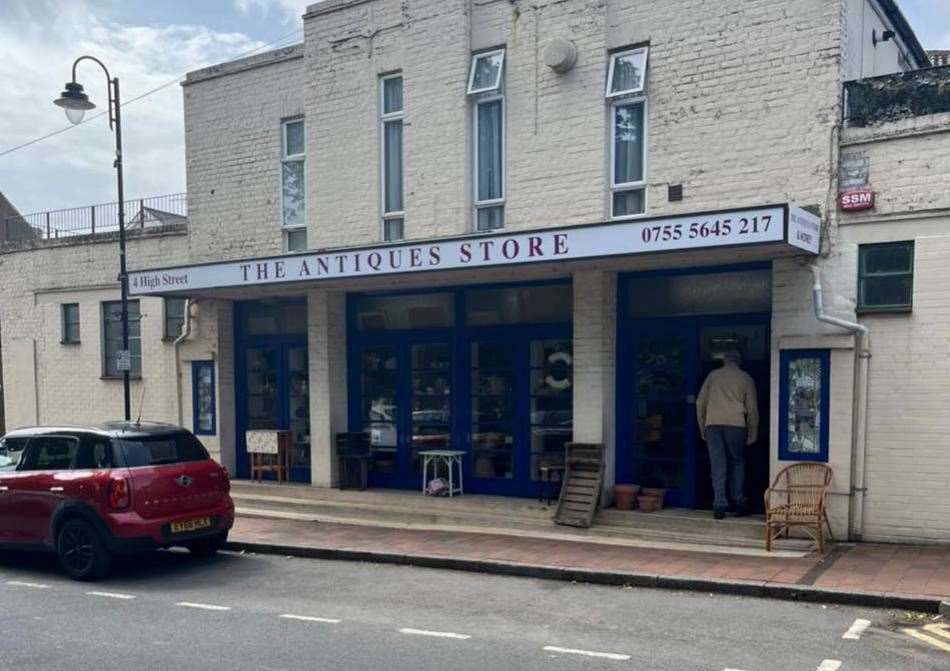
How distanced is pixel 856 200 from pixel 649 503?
4182mm

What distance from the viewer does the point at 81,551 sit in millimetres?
8555

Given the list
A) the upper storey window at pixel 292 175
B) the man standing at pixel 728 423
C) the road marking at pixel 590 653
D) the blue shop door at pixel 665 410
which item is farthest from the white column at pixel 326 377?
the road marking at pixel 590 653

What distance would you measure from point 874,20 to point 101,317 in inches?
517

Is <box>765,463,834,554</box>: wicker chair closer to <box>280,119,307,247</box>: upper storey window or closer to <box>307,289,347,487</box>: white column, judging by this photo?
<box>307,289,347,487</box>: white column

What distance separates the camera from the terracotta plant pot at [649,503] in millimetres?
10273

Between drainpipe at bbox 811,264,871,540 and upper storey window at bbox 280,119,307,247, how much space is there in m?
7.79

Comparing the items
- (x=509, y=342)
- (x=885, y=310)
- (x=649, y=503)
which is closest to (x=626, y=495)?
(x=649, y=503)

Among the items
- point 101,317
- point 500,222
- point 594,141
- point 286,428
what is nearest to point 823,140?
point 594,141

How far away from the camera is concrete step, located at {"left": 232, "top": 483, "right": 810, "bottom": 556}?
9492 mm

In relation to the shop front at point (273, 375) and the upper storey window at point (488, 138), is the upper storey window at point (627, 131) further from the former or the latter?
the shop front at point (273, 375)

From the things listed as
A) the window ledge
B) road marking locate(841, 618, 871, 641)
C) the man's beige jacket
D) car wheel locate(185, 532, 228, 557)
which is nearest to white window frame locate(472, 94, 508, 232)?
the man's beige jacket

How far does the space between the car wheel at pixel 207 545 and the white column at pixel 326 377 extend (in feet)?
10.1

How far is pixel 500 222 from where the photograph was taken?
11.4 meters

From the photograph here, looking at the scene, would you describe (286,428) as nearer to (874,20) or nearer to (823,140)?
(823,140)
